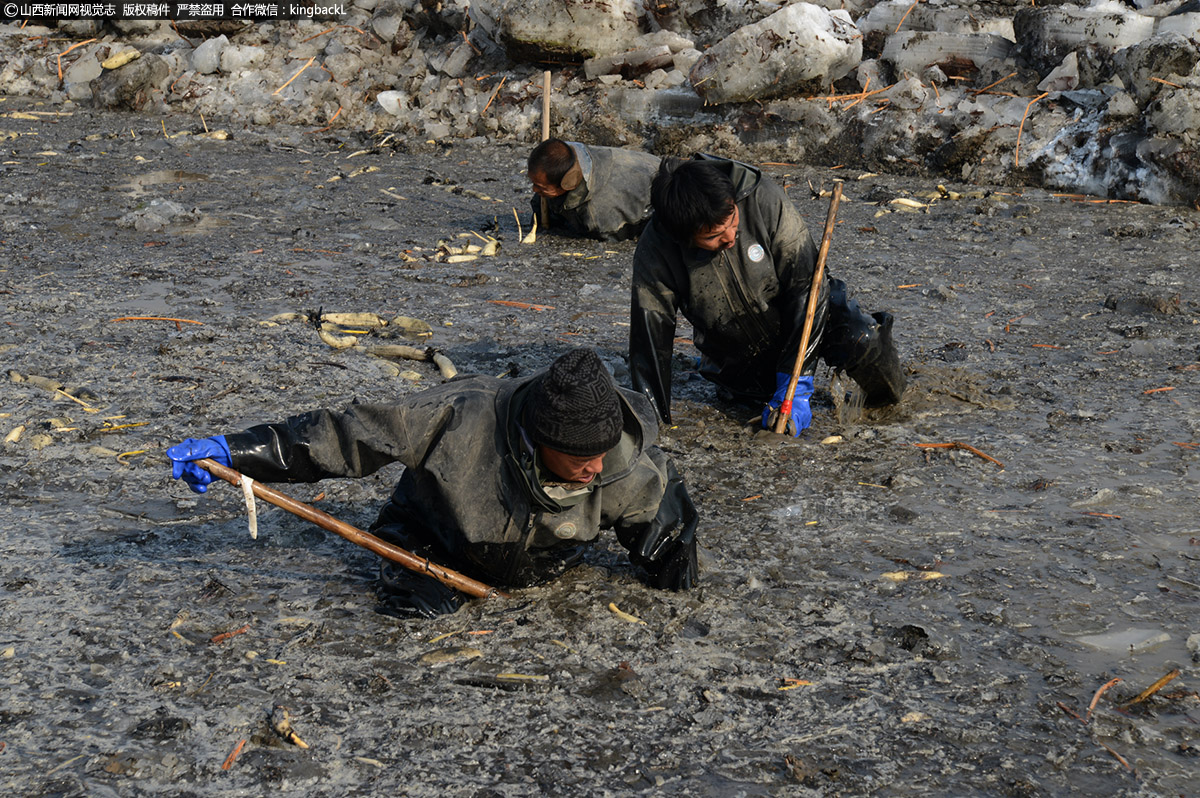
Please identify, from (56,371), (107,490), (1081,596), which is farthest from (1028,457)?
(56,371)

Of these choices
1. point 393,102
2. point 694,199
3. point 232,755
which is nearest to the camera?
point 232,755

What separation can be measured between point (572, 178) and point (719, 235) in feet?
11.1

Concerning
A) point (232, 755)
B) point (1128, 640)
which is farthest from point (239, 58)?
point (1128, 640)

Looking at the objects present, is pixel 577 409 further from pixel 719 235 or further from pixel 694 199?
pixel 719 235

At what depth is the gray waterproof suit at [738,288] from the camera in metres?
4.82

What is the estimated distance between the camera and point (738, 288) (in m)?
4.89

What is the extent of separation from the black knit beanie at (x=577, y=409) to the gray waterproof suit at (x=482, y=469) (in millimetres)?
177

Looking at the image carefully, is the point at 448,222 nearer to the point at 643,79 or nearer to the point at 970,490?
the point at 643,79

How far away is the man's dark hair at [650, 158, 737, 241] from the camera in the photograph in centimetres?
435

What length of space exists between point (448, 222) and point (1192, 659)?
659 centimetres

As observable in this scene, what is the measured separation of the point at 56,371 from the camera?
5215mm

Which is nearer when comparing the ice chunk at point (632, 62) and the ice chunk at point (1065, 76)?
the ice chunk at point (1065, 76)

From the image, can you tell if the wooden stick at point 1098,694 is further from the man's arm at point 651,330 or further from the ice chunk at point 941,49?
the ice chunk at point 941,49

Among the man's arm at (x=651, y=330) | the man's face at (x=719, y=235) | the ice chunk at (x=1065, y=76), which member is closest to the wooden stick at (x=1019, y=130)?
the ice chunk at (x=1065, y=76)
